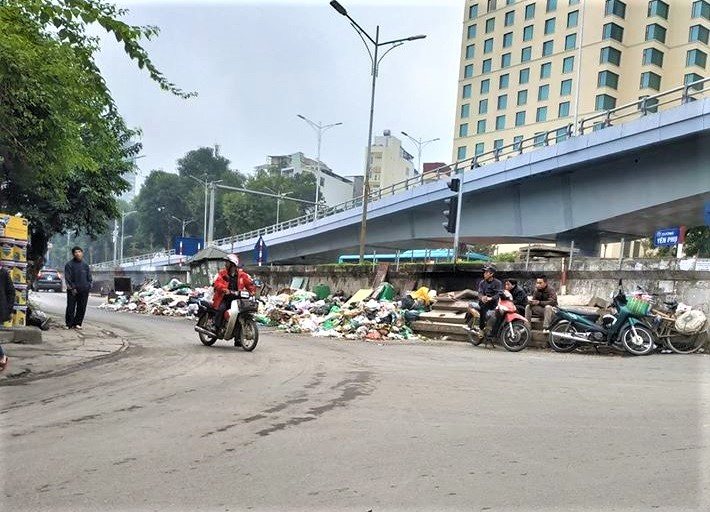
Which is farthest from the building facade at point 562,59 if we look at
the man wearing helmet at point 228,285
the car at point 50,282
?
the man wearing helmet at point 228,285

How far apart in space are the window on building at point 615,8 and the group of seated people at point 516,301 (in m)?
57.1

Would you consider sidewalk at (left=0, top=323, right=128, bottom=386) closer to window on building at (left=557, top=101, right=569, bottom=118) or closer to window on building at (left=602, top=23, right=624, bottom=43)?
window on building at (left=557, top=101, right=569, bottom=118)

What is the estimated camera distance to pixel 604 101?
201 ft

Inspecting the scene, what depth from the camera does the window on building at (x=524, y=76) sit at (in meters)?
67.4

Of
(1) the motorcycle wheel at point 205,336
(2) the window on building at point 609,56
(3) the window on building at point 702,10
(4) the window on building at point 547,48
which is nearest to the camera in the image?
(1) the motorcycle wheel at point 205,336

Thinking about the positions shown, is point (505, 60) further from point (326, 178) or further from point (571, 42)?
point (326, 178)

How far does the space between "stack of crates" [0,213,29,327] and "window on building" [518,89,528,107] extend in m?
64.1

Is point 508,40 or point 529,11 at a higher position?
point 529,11

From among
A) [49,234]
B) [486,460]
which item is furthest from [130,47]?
[49,234]

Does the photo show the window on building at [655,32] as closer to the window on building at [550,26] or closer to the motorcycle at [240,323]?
the window on building at [550,26]

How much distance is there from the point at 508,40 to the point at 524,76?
509 centimetres

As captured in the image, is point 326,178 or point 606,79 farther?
point 326,178

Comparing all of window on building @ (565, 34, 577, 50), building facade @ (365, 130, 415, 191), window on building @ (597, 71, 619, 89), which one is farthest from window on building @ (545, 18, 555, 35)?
building facade @ (365, 130, 415, 191)

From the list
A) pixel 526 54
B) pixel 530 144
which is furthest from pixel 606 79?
pixel 530 144
